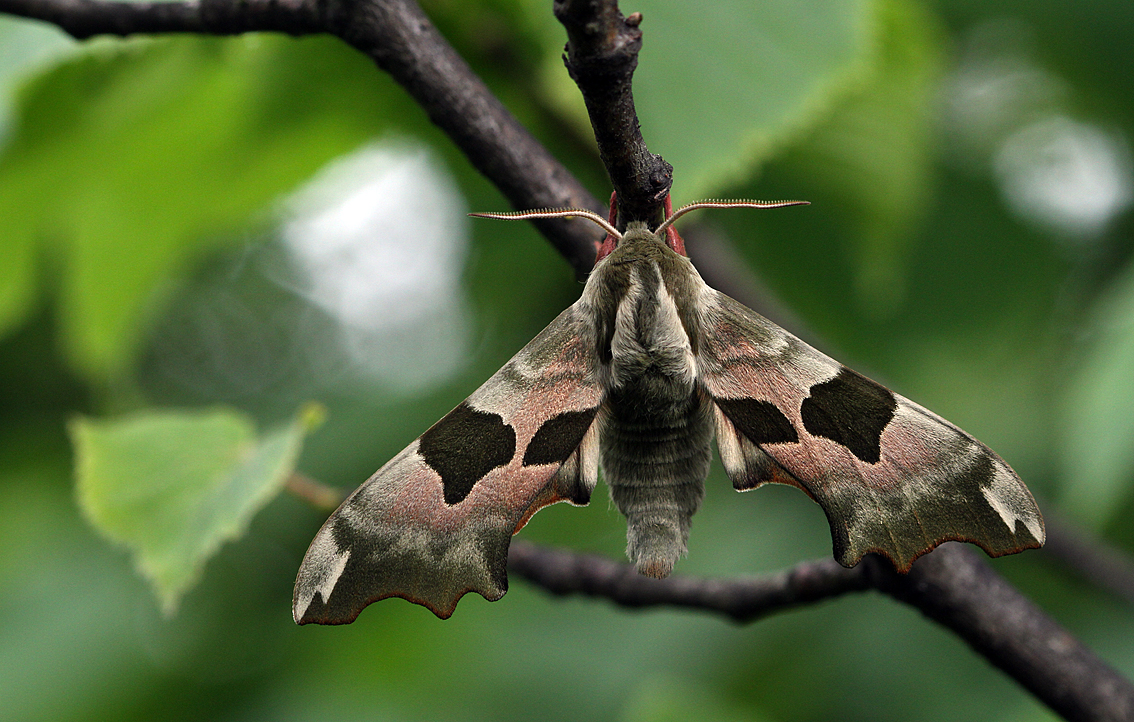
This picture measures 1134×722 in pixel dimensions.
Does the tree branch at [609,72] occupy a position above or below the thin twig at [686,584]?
above

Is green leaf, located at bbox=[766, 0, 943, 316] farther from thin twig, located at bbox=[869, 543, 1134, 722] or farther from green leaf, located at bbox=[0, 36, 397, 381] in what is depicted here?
thin twig, located at bbox=[869, 543, 1134, 722]

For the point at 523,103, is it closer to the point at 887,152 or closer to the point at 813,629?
the point at 887,152

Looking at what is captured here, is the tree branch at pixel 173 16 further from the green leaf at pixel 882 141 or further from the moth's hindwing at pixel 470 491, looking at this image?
the green leaf at pixel 882 141

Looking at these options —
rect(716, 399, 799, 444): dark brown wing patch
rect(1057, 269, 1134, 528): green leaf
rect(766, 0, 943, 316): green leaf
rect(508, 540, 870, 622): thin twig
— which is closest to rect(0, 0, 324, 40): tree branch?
rect(716, 399, 799, 444): dark brown wing patch

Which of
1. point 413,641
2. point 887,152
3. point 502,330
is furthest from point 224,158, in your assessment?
point 413,641

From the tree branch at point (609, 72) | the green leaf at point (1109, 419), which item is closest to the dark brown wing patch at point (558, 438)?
the tree branch at point (609, 72)

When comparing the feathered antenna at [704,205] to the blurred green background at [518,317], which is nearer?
the feathered antenna at [704,205]
